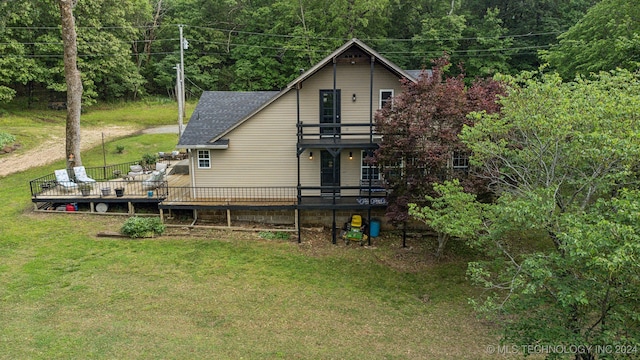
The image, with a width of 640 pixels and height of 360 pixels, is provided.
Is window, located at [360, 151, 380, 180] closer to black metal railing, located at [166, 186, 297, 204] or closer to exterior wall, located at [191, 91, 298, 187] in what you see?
exterior wall, located at [191, 91, 298, 187]

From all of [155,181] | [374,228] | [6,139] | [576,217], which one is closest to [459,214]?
[576,217]

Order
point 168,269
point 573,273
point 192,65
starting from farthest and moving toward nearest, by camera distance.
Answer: point 192,65 < point 168,269 < point 573,273

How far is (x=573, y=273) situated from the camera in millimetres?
7613

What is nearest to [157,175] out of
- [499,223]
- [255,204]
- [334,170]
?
[255,204]

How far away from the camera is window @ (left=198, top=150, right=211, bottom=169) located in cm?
1781

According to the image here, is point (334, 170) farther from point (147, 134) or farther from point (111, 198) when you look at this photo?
point (147, 134)

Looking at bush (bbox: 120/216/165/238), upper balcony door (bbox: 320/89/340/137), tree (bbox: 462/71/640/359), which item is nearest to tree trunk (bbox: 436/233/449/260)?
tree (bbox: 462/71/640/359)

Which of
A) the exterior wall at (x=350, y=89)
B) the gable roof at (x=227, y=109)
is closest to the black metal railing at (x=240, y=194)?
the gable roof at (x=227, y=109)

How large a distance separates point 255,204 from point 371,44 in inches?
1087

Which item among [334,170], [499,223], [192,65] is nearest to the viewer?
[499,223]

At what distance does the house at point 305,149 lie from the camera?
16625 millimetres

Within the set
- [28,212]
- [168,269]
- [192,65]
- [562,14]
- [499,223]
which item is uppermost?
[562,14]

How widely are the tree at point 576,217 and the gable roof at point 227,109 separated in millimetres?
6532

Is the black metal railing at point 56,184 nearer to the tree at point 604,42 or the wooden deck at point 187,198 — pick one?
the wooden deck at point 187,198
